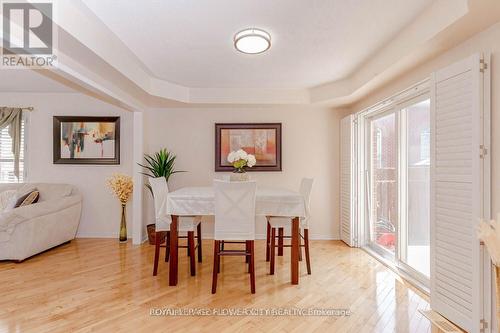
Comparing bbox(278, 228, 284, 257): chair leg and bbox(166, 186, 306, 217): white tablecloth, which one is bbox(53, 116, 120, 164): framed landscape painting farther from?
bbox(278, 228, 284, 257): chair leg

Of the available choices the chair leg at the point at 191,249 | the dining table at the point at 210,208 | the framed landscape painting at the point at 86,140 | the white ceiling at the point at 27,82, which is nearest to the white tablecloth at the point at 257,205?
the dining table at the point at 210,208

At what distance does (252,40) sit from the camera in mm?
2543

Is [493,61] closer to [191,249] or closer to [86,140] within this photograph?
[191,249]

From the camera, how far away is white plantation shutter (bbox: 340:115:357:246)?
13.7ft

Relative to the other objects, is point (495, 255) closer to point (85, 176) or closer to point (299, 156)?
point (299, 156)

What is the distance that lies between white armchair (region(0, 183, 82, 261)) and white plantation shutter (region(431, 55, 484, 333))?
451 cm

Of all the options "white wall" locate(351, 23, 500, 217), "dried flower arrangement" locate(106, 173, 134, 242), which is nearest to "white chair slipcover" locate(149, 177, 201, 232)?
"dried flower arrangement" locate(106, 173, 134, 242)

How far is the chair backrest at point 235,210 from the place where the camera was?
8.55 feet

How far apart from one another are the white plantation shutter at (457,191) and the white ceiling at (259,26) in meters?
0.68

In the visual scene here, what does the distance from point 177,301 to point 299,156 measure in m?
2.99

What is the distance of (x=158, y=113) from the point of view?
15.4 ft

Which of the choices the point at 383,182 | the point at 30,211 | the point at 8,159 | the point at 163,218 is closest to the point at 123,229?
the point at 30,211

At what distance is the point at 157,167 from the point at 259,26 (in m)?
2.74

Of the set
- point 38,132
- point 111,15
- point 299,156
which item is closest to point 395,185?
point 299,156
